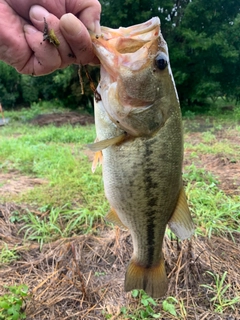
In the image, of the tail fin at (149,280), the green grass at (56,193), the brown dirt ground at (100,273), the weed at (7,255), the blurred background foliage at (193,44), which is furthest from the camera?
the blurred background foliage at (193,44)

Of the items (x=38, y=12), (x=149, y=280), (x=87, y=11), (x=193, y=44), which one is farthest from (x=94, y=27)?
(x=193, y=44)

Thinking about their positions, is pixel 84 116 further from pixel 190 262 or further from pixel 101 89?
pixel 101 89

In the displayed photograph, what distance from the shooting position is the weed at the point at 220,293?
9.73 feet

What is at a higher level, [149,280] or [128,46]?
[128,46]

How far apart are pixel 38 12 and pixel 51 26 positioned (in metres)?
0.13

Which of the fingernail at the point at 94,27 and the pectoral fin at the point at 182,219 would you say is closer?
the fingernail at the point at 94,27

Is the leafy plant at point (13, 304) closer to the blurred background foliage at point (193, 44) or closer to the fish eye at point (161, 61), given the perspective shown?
the fish eye at point (161, 61)

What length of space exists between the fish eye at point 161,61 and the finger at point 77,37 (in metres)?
0.33

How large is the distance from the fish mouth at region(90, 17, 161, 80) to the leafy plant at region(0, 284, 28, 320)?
213 cm

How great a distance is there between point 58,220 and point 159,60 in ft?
9.61

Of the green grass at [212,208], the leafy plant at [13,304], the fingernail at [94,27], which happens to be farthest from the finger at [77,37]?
the green grass at [212,208]

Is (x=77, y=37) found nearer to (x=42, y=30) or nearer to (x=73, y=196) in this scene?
(x=42, y=30)

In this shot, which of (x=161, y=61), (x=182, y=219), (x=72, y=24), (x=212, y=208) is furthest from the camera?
(x=212, y=208)

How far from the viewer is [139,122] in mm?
1742
